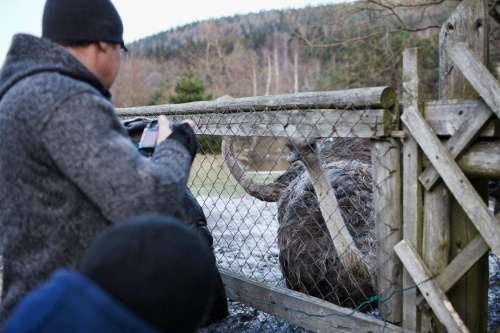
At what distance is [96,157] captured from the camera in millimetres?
1219

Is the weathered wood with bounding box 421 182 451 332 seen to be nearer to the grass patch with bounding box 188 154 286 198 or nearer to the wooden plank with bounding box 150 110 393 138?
the wooden plank with bounding box 150 110 393 138

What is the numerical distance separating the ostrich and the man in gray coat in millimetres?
1530

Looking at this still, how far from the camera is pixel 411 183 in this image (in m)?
2.14

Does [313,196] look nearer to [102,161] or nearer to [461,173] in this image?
[461,173]

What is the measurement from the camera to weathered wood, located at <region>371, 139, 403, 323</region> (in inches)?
86.0

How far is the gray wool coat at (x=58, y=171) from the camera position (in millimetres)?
1226

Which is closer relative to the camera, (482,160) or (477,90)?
(477,90)

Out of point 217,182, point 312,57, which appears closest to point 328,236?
point 217,182

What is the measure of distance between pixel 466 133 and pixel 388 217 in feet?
A: 1.71

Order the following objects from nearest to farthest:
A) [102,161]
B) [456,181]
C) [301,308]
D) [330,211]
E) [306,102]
→ [102,161]
[456,181]
[306,102]
[301,308]
[330,211]

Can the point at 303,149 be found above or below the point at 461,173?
below

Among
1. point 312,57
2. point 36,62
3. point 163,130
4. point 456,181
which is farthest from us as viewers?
point 312,57

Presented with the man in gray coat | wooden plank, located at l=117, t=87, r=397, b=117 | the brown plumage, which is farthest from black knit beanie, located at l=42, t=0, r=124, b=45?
the brown plumage

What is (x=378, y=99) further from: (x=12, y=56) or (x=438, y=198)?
(x=12, y=56)
